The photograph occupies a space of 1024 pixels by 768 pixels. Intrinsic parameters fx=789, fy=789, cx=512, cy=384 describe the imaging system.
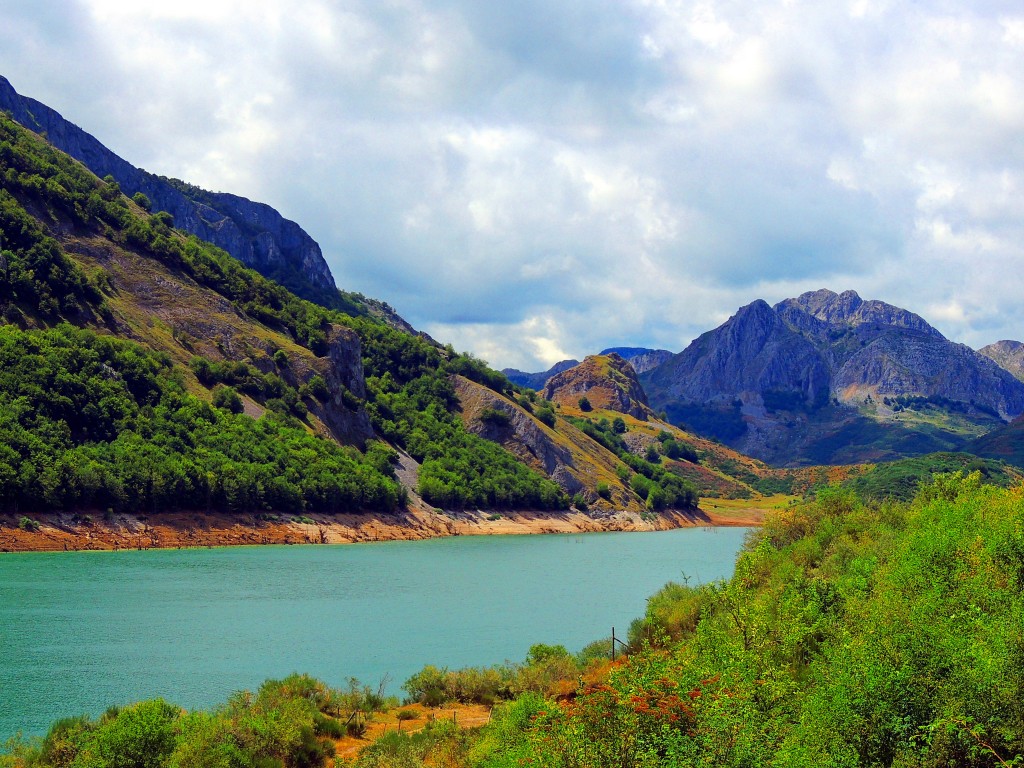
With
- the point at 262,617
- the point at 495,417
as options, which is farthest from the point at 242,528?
the point at 495,417

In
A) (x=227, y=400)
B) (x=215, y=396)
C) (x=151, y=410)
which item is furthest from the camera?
(x=215, y=396)

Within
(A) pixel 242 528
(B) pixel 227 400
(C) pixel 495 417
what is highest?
(C) pixel 495 417

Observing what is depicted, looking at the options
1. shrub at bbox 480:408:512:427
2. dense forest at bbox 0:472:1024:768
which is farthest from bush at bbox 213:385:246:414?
dense forest at bbox 0:472:1024:768

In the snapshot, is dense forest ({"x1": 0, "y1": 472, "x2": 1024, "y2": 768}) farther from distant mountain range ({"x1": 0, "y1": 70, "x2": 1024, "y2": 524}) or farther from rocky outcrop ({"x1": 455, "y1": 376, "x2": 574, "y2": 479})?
rocky outcrop ({"x1": 455, "y1": 376, "x2": 574, "y2": 479})

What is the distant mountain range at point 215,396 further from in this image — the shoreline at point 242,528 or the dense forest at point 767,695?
the dense forest at point 767,695

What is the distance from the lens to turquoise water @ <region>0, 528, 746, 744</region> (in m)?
36.3

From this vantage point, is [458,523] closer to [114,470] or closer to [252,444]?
[252,444]

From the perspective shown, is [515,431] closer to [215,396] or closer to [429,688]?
[215,396]

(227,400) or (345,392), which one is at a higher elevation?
(345,392)

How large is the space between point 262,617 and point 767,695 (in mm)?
41670

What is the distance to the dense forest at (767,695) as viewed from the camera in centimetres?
1575

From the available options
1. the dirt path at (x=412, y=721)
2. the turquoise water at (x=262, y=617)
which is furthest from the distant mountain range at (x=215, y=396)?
the dirt path at (x=412, y=721)

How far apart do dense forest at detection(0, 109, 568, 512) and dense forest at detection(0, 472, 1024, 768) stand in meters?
66.0

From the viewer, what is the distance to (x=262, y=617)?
53.2 metres
